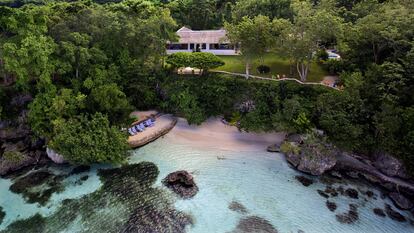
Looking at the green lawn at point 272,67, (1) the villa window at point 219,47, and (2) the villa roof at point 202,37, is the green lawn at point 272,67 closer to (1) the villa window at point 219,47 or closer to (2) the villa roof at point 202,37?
(1) the villa window at point 219,47

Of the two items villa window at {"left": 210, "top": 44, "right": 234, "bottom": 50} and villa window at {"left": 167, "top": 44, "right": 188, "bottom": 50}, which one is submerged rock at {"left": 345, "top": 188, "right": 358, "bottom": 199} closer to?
villa window at {"left": 210, "top": 44, "right": 234, "bottom": 50}

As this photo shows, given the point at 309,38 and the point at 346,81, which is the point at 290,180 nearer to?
the point at 346,81

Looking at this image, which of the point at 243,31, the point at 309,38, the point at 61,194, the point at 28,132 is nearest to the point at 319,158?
the point at 309,38

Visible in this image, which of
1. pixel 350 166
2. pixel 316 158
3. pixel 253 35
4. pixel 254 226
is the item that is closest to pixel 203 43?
pixel 253 35

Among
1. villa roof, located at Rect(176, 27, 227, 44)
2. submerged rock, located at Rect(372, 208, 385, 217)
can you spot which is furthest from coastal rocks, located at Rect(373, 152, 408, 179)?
villa roof, located at Rect(176, 27, 227, 44)

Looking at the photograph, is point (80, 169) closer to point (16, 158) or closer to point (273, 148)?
point (16, 158)

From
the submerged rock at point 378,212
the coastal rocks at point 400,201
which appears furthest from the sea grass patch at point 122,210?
the coastal rocks at point 400,201
